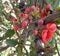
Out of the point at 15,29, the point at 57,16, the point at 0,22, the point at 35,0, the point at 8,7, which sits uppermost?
the point at 8,7

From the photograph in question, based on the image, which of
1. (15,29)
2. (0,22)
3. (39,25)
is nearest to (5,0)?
(0,22)

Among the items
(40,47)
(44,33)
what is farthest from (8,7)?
(44,33)

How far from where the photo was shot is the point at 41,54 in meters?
0.95

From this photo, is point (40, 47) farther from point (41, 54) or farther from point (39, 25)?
point (39, 25)

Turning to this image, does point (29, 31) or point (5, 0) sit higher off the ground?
point (5, 0)

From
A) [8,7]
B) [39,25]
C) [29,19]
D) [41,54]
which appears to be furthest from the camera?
[8,7]

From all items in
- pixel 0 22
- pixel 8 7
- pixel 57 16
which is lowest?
pixel 57 16

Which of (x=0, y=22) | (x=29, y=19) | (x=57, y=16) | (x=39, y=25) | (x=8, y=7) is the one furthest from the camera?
(x=8, y=7)

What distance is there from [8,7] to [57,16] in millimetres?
845

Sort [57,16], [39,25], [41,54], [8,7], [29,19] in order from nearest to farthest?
1. [57,16]
2. [39,25]
3. [29,19]
4. [41,54]
5. [8,7]

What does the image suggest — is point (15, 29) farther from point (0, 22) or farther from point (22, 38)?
point (0, 22)

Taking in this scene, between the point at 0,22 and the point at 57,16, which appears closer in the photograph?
the point at 57,16

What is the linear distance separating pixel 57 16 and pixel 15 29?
31cm

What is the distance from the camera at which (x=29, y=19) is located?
0.85 meters
